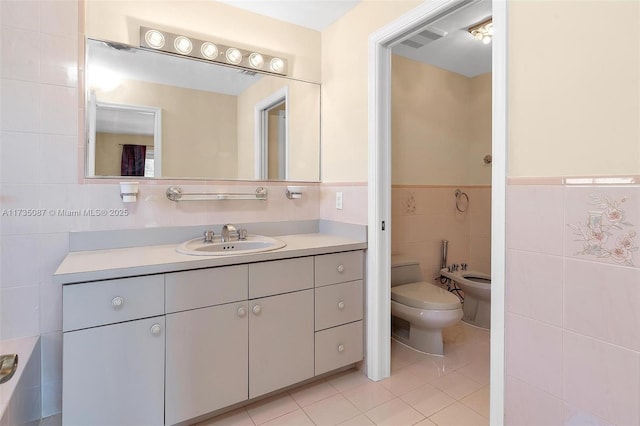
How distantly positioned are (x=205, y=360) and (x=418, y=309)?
140cm

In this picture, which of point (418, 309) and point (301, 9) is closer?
point (301, 9)

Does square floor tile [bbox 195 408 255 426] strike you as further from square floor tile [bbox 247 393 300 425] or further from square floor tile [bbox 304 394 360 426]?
square floor tile [bbox 304 394 360 426]

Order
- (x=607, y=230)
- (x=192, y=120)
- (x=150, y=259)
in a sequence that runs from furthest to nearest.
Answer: (x=192, y=120), (x=150, y=259), (x=607, y=230)

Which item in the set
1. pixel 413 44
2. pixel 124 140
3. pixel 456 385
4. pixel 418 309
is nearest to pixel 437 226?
pixel 418 309

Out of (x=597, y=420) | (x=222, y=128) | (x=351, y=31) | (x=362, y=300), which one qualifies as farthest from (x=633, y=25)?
(x=222, y=128)

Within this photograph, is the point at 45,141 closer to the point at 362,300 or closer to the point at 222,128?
the point at 222,128

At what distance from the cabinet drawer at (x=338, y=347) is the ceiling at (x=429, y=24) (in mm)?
1723

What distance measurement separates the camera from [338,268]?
6.36 ft

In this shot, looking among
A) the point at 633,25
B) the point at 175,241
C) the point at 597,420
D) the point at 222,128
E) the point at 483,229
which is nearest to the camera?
the point at 633,25

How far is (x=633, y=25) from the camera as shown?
964mm

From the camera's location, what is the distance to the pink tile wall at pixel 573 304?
99 centimetres

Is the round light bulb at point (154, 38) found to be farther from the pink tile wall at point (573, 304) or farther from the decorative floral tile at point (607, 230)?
the decorative floral tile at point (607, 230)

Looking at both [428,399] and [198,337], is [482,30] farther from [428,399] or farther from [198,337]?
[198,337]

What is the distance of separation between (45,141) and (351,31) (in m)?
1.82
